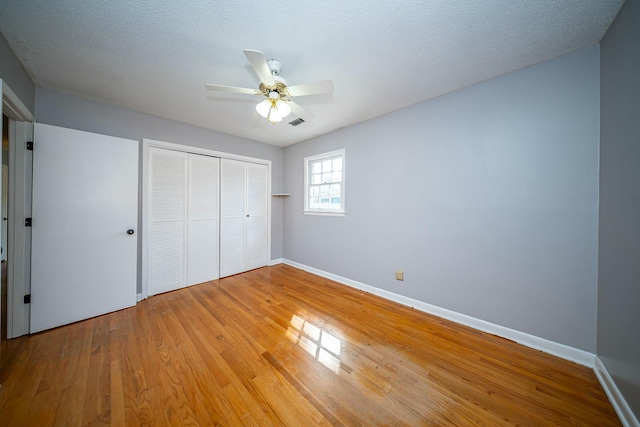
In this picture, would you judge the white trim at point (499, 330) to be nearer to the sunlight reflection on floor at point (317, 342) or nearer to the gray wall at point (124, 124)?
the sunlight reflection on floor at point (317, 342)

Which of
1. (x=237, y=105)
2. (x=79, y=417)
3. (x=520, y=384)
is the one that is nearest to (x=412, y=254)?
(x=520, y=384)

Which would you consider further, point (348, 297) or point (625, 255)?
point (348, 297)

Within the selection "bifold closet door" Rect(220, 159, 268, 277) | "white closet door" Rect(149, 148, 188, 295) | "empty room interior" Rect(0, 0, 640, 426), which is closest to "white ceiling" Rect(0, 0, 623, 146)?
"empty room interior" Rect(0, 0, 640, 426)

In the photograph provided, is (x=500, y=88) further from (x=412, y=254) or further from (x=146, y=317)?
(x=146, y=317)

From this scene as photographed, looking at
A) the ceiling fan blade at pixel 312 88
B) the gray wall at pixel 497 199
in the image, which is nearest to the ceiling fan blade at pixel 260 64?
the ceiling fan blade at pixel 312 88

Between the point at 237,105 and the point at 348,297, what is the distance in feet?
9.41

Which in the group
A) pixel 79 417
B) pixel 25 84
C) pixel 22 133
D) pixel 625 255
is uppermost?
pixel 25 84

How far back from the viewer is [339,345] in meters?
1.92

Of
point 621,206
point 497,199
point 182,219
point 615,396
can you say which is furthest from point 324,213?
point 615,396

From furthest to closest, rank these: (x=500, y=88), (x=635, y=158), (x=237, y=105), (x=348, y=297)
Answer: (x=348, y=297), (x=237, y=105), (x=500, y=88), (x=635, y=158)

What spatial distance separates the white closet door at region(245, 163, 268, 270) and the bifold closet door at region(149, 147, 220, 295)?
0.58 metres

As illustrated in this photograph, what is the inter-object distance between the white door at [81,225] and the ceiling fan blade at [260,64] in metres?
2.07

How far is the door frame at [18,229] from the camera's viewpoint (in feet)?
6.49

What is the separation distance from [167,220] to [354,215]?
274 centimetres
